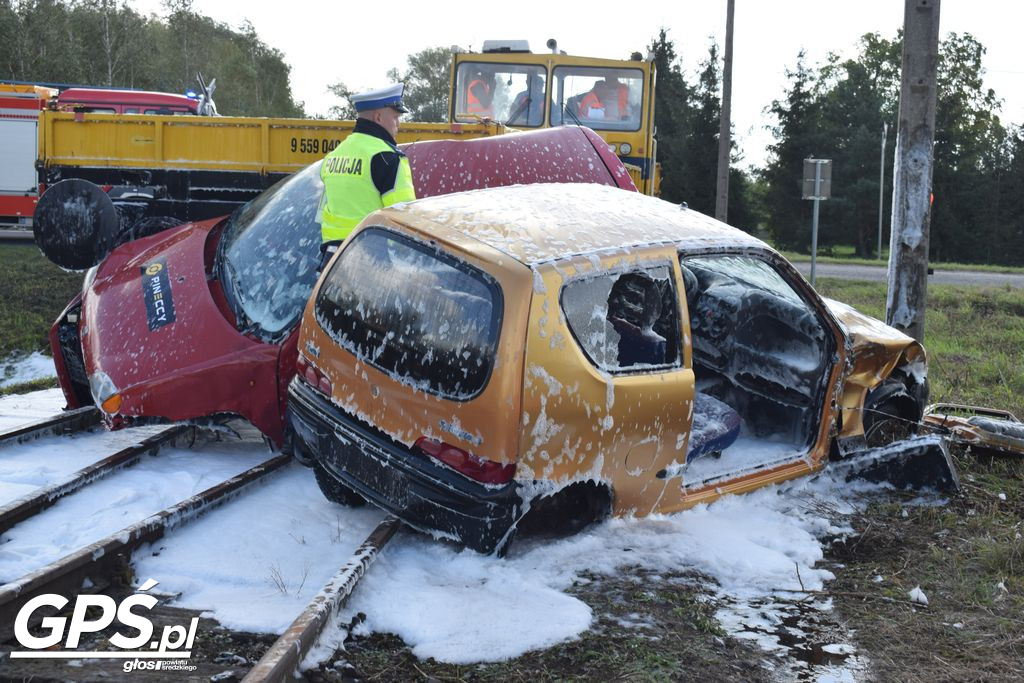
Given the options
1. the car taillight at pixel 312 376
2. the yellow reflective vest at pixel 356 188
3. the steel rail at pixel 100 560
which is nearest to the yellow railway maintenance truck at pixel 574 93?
the yellow reflective vest at pixel 356 188

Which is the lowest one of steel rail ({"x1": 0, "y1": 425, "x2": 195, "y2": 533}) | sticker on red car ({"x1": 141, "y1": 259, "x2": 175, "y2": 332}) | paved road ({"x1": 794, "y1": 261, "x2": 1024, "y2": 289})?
steel rail ({"x1": 0, "y1": 425, "x2": 195, "y2": 533})

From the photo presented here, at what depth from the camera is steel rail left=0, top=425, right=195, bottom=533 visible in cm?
459

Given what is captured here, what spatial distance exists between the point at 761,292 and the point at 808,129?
45.6 meters

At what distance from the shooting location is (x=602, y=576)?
443cm

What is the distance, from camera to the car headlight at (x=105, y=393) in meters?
5.45

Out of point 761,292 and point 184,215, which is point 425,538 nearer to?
point 761,292

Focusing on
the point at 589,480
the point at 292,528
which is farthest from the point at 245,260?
the point at 589,480

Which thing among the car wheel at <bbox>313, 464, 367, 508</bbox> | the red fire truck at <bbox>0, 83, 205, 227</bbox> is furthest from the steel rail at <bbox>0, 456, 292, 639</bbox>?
the red fire truck at <bbox>0, 83, 205, 227</bbox>

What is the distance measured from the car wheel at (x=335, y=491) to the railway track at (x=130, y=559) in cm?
27

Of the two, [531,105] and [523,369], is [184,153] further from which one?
[523,369]

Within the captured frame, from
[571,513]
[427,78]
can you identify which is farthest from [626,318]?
[427,78]

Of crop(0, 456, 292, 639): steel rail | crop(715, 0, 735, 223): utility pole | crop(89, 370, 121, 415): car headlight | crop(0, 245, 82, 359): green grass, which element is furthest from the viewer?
crop(715, 0, 735, 223): utility pole

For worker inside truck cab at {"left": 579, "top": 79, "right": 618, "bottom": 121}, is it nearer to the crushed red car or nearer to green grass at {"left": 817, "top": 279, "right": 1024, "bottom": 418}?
green grass at {"left": 817, "top": 279, "right": 1024, "bottom": 418}

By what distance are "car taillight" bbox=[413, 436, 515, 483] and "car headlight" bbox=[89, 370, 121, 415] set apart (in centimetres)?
201
